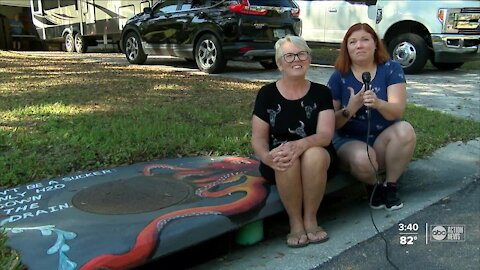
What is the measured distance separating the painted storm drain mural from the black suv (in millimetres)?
5108

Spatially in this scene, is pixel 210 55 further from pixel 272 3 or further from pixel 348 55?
pixel 348 55

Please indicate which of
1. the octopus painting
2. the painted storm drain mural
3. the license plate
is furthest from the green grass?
the license plate

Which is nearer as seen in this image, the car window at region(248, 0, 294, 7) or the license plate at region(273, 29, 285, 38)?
the car window at region(248, 0, 294, 7)

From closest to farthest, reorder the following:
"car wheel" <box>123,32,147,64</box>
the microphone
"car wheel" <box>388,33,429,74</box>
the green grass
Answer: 1. the microphone
2. the green grass
3. "car wheel" <box>388,33,429,74</box>
4. "car wheel" <box>123,32,147,64</box>

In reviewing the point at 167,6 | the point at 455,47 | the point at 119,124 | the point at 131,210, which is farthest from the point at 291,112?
the point at 167,6

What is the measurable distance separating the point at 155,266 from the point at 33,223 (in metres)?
0.71

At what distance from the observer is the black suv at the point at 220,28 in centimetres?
851

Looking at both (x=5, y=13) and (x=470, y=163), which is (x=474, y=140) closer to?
(x=470, y=163)

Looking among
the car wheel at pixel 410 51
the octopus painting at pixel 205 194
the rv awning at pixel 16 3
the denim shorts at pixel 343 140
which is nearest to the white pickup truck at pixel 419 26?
the car wheel at pixel 410 51

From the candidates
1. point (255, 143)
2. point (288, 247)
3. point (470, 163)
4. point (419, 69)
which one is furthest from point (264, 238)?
point (419, 69)

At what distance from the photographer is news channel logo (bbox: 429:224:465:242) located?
2.92 metres

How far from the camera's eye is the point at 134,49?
10.8 meters

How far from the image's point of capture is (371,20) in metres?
9.55

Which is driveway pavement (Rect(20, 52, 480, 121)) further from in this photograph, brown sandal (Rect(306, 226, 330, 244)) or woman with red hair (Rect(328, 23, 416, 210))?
brown sandal (Rect(306, 226, 330, 244))
